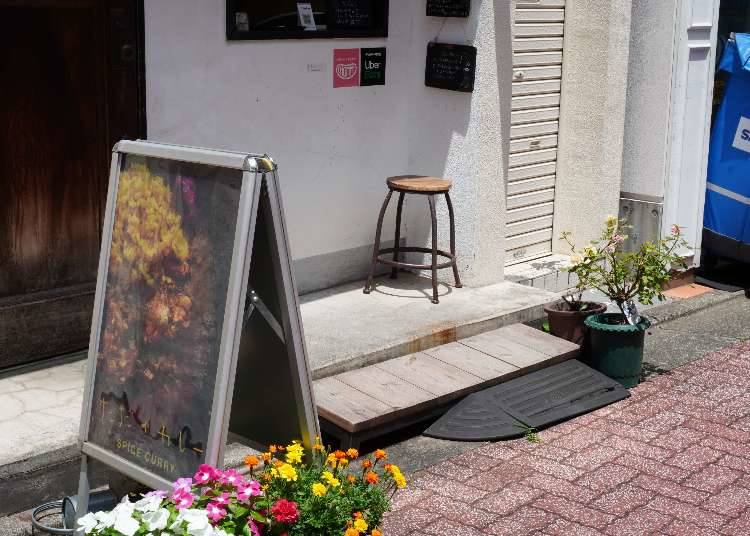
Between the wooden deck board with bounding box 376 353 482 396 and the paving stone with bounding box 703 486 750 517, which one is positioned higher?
the wooden deck board with bounding box 376 353 482 396

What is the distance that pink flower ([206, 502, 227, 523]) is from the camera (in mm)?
3791

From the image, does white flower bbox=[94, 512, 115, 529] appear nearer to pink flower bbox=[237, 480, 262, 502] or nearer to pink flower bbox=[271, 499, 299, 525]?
pink flower bbox=[237, 480, 262, 502]

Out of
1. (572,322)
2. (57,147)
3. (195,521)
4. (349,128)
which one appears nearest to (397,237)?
(349,128)

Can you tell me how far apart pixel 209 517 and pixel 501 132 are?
16.9 ft

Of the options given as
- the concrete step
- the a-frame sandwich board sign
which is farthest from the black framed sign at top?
the a-frame sandwich board sign

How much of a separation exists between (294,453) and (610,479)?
98.9 inches

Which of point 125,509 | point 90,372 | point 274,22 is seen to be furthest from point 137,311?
point 274,22

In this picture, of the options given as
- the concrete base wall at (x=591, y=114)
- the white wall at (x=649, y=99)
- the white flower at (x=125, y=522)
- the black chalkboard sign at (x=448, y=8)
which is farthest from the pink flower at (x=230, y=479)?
the white wall at (x=649, y=99)

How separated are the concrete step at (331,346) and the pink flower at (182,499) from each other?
183 centimetres

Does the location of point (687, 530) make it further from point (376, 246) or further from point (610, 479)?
point (376, 246)

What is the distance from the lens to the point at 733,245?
9.97 meters

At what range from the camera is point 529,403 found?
695 centimetres

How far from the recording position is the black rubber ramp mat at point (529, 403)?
21.8 feet

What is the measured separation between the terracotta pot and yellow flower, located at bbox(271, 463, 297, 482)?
3.86m
